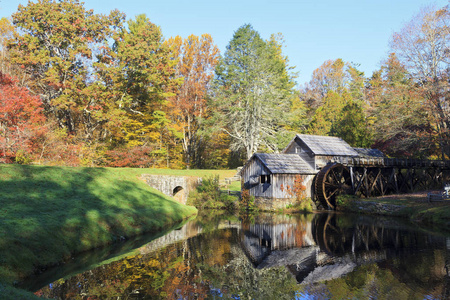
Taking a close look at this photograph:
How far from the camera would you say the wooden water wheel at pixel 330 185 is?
90.3ft

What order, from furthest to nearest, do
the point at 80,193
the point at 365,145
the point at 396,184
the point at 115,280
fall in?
the point at 365,145, the point at 396,184, the point at 80,193, the point at 115,280

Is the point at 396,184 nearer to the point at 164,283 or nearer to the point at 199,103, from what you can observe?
the point at 199,103

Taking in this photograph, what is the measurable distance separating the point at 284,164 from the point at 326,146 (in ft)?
18.4

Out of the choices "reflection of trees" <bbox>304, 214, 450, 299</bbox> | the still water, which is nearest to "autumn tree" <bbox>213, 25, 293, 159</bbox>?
"reflection of trees" <bbox>304, 214, 450, 299</bbox>

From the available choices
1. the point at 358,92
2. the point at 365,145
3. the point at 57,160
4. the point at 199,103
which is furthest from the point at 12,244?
the point at 358,92

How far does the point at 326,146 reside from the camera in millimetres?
31344

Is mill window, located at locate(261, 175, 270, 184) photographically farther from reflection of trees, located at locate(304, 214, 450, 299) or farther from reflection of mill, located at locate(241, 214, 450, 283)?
reflection of trees, located at locate(304, 214, 450, 299)

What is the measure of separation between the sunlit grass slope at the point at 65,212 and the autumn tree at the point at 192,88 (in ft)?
59.7

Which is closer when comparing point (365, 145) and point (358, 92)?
point (365, 145)

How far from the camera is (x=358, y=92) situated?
194ft

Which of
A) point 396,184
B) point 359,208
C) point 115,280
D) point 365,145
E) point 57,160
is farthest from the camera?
point 365,145

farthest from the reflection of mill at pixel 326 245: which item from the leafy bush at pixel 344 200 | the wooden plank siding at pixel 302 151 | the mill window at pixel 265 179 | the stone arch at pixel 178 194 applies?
the stone arch at pixel 178 194

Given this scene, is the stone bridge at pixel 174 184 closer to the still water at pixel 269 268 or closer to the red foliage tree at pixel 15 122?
the red foliage tree at pixel 15 122

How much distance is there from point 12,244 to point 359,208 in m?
23.1
